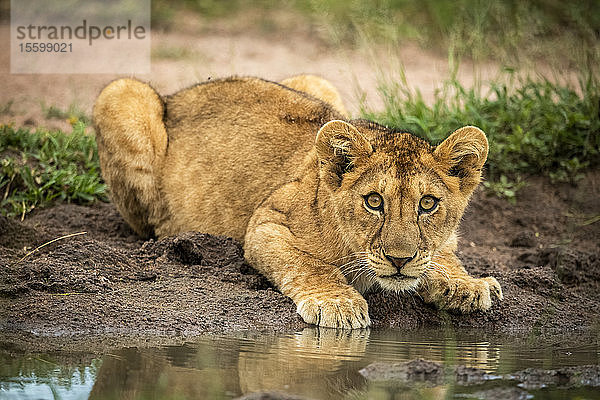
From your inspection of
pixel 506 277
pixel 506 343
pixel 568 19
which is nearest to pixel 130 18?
pixel 568 19

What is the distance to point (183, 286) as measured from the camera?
19.5 ft

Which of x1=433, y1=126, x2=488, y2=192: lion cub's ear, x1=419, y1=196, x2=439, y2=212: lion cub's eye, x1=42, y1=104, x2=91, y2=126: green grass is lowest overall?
x1=419, y1=196, x2=439, y2=212: lion cub's eye

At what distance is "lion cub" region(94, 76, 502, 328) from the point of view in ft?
18.2

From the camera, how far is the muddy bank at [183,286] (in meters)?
5.27

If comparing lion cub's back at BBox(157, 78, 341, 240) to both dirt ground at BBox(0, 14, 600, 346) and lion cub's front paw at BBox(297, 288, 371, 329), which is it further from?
lion cub's front paw at BBox(297, 288, 371, 329)

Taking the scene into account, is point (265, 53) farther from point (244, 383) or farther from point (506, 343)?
point (244, 383)

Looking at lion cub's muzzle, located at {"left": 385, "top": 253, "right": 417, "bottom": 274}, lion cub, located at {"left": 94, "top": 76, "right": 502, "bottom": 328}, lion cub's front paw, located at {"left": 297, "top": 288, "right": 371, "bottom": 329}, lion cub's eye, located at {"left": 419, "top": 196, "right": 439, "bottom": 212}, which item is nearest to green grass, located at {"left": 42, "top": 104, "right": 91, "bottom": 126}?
lion cub, located at {"left": 94, "top": 76, "right": 502, "bottom": 328}

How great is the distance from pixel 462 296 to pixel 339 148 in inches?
50.4

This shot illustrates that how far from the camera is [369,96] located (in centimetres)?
1108

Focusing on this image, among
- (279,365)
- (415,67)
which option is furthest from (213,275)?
(415,67)

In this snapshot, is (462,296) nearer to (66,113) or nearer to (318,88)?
(318,88)

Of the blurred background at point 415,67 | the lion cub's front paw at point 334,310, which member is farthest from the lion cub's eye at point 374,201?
the blurred background at point 415,67

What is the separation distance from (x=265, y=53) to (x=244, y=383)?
970 centimetres

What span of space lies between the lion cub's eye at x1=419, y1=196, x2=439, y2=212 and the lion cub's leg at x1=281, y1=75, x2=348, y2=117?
2.66 m
